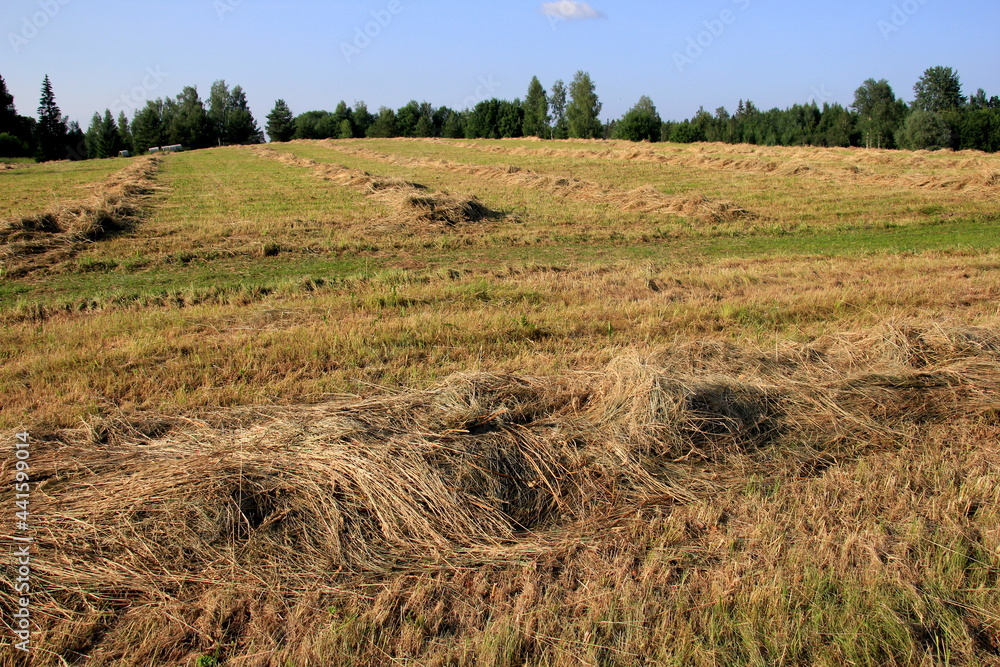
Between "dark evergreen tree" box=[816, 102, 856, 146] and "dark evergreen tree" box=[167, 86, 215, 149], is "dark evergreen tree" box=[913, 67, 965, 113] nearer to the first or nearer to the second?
"dark evergreen tree" box=[816, 102, 856, 146]

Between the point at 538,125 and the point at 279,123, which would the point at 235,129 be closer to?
the point at 279,123

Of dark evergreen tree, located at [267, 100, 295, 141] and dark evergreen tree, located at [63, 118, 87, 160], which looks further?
dark evergreen tree, located at [267, 100, 295, 141]

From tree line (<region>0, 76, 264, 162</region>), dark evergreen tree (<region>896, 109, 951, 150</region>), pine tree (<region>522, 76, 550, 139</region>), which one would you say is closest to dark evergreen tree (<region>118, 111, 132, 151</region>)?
tree line (<region>0, 76, 264, 162</region>)

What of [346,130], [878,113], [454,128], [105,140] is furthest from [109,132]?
[878,113]

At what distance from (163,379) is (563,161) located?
122 feet

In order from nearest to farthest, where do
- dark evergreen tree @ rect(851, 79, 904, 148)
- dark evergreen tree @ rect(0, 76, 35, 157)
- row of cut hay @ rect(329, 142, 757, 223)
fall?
row of cut hay @ rect(329, 142, 757, 223), dark evergreen tree @ rect(0, 76, 35, 157), dark evergreen tree @ rect(851, 79, 904, 148)

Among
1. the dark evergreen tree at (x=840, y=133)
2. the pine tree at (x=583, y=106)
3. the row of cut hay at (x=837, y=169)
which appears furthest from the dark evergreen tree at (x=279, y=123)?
the dark evergreen tree at (x=840, y=133)

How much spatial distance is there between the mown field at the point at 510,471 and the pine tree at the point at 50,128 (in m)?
81.5

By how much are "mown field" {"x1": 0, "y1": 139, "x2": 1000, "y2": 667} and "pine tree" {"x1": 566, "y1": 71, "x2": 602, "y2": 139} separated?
81124 mm

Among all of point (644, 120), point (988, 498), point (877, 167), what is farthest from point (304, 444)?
point (644, 120)

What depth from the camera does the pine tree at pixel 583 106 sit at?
8550 centimetres

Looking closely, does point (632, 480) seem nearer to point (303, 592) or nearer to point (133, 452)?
point (303, 592)

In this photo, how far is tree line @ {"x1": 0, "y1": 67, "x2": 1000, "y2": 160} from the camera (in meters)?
70.6

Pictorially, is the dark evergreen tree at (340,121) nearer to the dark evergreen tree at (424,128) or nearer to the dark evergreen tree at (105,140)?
the dark evergreen tree at (424,128)
